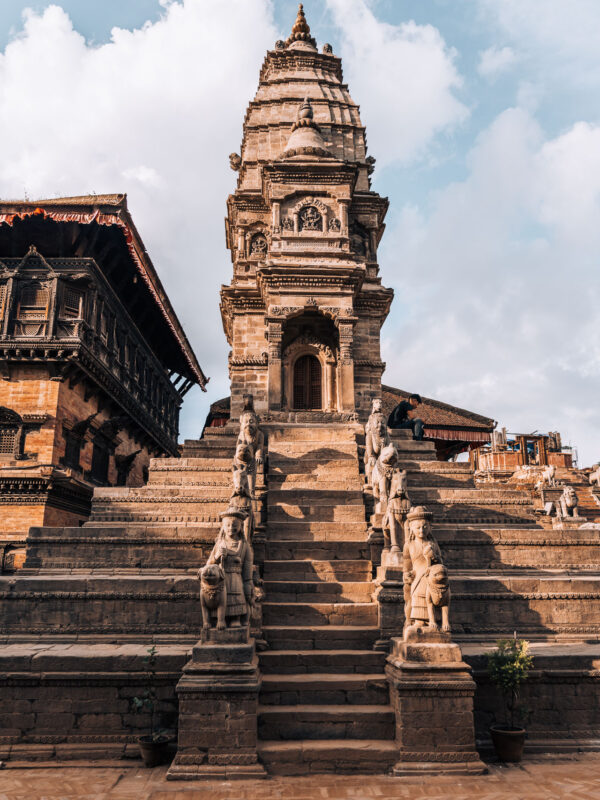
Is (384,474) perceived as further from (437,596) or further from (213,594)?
(213,594)

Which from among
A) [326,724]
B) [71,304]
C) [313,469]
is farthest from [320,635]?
[71,304]

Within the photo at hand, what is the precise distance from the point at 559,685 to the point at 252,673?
420 centimetres

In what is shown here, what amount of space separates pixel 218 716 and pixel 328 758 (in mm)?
1414

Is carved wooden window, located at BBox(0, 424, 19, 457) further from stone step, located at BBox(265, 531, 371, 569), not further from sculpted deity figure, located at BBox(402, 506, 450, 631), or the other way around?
sculpted deity figure, located at BBox(402, 506, 450, 631)

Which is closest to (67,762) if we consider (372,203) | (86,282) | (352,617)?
(352,617)

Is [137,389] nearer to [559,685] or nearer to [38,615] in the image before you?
[38,615]

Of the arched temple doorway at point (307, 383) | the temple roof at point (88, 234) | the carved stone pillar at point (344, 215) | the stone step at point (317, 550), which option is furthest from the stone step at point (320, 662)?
the temple roof at point (88, 234)

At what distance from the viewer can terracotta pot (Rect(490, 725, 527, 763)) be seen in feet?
25.7

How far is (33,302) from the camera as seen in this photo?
22.9 metres

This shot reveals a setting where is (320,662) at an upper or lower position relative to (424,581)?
lower

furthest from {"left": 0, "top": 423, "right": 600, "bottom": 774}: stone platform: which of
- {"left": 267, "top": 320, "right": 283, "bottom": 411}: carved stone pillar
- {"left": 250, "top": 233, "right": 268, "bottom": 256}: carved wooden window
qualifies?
{"left": 250, "top": 233, "right": 268, "bottom": 256}: carved wooden window

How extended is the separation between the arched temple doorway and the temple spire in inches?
627

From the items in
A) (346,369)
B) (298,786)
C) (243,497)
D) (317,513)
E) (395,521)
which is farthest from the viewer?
(346,369)

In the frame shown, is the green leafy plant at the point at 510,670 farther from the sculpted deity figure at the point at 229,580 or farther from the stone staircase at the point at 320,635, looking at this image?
the sculpted deity figure at the point at 229,580
